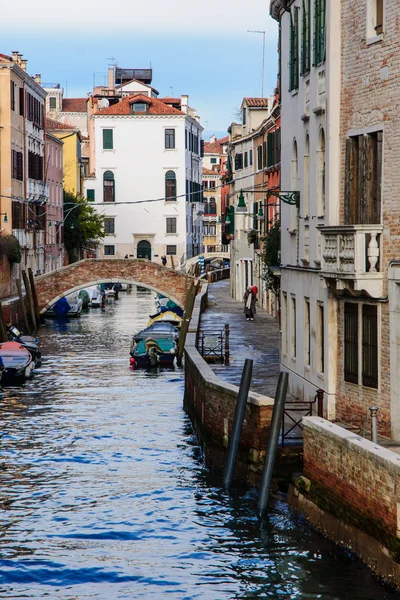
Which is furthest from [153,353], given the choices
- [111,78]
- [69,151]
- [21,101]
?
[111,78]

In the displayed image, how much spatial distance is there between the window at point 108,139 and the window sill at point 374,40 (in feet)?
197

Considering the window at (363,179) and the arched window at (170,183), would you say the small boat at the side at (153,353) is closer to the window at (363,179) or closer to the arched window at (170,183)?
the window at (363,179)

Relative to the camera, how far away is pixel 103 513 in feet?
56.7

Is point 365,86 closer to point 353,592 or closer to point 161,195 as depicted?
point 353,592

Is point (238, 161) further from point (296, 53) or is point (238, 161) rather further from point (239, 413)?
point (239, 413)

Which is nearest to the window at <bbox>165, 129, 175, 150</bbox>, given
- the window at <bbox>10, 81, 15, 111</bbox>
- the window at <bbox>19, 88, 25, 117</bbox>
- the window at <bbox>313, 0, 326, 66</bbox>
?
the window at <bbox>19, 88, 25, 117</bbox>

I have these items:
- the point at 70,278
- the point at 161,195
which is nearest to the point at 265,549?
the point at 70,278

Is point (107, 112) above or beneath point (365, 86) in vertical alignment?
above

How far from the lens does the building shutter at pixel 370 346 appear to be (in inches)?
653

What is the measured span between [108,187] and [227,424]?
191 ft

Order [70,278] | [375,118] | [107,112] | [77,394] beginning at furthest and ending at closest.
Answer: [107,112] < [70,278] < [77,394] < [375,118]

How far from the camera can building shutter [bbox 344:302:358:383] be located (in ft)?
56.6

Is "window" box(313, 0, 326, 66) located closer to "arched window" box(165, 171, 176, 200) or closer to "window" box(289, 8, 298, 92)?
"window" box(289, 8, 298, 92)

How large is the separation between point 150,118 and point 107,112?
290cm
